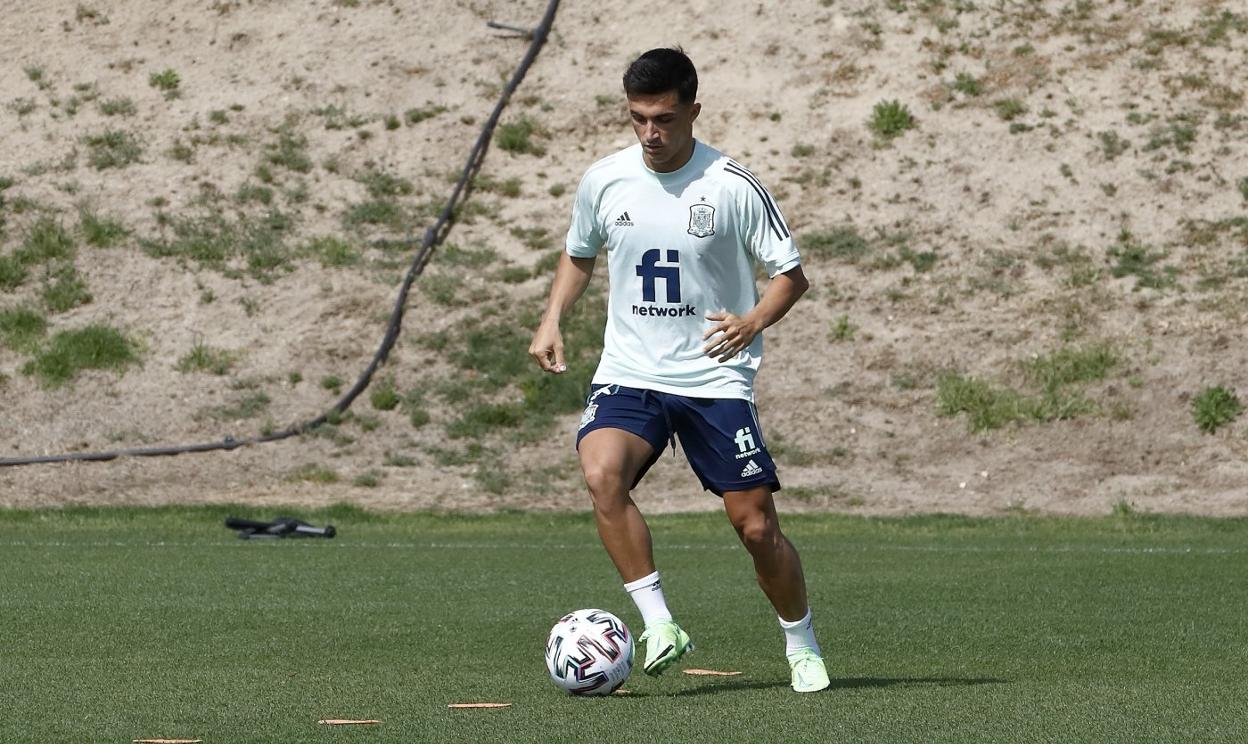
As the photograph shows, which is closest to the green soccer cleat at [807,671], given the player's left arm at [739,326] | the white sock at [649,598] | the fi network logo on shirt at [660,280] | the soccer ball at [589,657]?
the white sock at [649,598]

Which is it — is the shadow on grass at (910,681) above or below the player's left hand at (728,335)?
below

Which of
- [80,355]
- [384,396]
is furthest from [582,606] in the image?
[80,355]

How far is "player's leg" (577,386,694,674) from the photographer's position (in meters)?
7.09

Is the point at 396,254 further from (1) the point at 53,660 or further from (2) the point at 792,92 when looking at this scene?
(1) the point at 53,660

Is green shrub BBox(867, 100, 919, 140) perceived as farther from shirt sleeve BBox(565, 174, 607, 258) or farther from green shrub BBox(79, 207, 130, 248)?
shirt sleeve BBox(565, 174, 607, 258)

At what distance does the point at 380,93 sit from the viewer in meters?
28.4

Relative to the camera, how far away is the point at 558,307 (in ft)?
24.9

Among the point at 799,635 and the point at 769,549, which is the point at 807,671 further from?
the point at 769,549

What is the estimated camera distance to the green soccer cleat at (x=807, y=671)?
23.2ft

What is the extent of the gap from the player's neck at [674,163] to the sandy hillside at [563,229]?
1352 centimetres

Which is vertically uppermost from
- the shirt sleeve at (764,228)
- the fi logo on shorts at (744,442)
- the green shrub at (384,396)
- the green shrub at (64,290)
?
the shirt sleeve at (764,228)

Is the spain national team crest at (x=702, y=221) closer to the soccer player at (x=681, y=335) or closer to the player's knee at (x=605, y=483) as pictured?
the soccer player at (x=681, y=335)

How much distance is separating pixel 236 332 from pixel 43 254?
A: 345 centimetres

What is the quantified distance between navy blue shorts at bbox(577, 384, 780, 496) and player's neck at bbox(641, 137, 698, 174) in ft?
2.95
